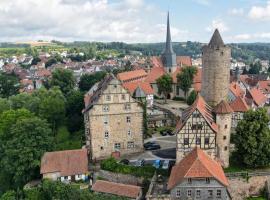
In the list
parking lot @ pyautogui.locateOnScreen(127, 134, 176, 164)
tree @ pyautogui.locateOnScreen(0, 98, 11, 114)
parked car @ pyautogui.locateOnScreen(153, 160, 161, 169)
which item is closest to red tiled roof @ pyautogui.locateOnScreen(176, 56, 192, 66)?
tree @ pyautogui.locateOnScreen(0, 98, 11, 114)

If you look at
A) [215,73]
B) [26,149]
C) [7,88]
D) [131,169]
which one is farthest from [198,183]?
[7,88]

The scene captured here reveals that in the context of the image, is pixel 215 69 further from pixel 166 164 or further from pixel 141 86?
pixel 141 86

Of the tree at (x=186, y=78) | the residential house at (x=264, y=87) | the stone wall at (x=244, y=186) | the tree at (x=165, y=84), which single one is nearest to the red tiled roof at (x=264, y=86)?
the residential house at (x=264, y=87)

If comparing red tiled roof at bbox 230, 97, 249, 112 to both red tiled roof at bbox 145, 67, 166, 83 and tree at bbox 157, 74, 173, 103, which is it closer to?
tree at bbox 157, 74, 173, 103

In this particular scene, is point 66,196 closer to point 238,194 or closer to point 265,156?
point 238,194

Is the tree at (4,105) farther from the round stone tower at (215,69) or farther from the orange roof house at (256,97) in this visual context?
the orange roof house at (256,97)

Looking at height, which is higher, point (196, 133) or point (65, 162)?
point (196, 133)

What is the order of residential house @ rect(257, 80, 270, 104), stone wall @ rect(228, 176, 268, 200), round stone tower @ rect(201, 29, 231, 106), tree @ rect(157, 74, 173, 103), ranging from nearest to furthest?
stone wall @ rect(228, 176, 268, 200)
round stone tower @ rect(201, 29, 231, 106)
tree @ rect(157, 74, 173, 103)
residential house @ rect(257, 80, 270, 104)
